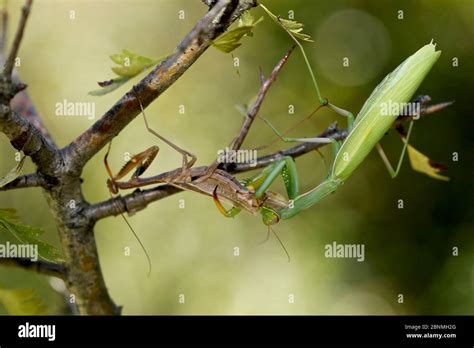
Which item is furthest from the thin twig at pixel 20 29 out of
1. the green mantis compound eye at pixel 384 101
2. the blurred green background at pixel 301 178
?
the blurred green background at pixel 301 178

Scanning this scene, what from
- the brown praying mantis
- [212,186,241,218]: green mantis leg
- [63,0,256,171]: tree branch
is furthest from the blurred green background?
[63,0,256,171]: tree branch

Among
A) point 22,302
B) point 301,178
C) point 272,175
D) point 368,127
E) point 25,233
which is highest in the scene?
point 301,178

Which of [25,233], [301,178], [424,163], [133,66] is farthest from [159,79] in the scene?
[301,178]

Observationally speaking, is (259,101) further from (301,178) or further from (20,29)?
(301,178)

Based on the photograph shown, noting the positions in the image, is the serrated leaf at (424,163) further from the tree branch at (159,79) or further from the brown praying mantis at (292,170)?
the tree branch at (159,79)

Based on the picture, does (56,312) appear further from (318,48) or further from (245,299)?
(318,48)

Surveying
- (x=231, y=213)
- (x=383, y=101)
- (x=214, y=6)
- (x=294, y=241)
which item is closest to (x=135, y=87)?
(x=214, y=6)

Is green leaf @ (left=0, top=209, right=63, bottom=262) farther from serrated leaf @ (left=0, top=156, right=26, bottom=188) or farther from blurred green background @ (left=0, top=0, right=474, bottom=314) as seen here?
blurred green background @ (left=0, top=0, right=474, bottom=314)
